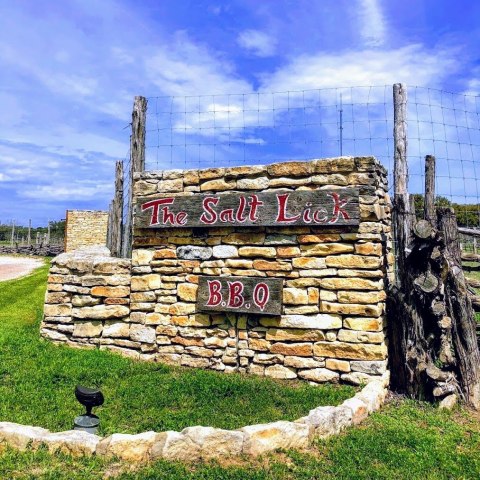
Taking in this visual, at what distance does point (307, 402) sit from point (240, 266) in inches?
72.9

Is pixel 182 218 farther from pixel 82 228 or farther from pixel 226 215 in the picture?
pixel 82 228

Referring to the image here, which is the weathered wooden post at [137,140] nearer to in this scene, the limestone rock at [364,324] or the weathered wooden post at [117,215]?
the weathered wooden post at [117,215]

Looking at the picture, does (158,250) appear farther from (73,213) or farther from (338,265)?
(73,213)

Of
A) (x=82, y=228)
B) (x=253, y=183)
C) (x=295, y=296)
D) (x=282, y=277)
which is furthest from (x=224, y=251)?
(x=82, y=228)

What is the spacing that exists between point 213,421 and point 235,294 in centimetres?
186

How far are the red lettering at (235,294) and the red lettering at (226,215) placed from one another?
789mm

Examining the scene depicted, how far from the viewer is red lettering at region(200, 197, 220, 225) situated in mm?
5844

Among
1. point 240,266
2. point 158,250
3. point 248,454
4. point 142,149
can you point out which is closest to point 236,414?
point 248,454

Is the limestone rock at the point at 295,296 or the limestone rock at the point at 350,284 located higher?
the limestone rock at the point at 350,284

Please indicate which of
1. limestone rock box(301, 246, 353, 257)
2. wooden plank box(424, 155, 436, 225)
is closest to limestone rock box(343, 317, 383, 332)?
limestone rock box(301, 246, 353, 257)

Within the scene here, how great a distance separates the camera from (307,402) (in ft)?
15.2

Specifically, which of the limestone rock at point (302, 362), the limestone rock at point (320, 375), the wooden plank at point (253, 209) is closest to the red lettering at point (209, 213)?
the wooden plank at point (253, 209)

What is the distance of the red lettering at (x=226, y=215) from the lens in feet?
18.9

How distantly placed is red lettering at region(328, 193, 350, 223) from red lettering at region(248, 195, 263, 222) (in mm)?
878
